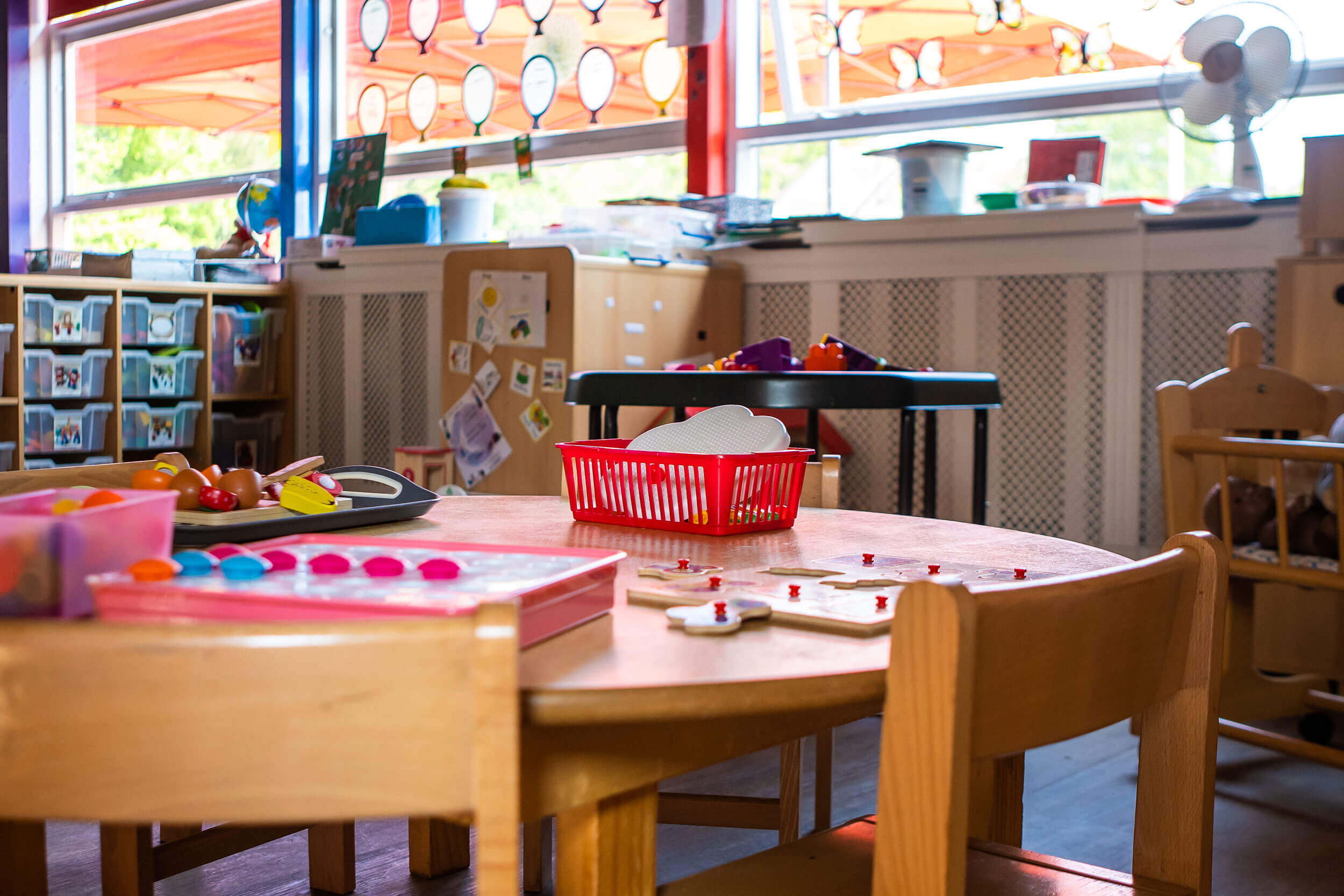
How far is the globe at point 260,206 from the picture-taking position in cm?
527

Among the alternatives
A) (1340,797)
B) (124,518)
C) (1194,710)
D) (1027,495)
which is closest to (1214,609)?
(1194,710)

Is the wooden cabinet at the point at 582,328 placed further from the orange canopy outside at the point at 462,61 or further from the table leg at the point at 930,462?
the table leg at the point at 930,462

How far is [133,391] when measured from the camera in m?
4.56

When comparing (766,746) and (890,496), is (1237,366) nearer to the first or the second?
(890,496)

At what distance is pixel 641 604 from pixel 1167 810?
0.43 m

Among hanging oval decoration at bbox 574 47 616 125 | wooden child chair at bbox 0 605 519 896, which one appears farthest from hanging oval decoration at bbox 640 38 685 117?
wooden child chair at bbox 0 605 519 896

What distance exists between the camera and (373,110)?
5.23 metres

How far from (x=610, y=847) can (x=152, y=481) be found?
22.3 inches

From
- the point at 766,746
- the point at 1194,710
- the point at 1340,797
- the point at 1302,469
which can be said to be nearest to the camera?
the point at 766,746

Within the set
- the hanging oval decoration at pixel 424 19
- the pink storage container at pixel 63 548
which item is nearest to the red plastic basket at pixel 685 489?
the pink storage container at pixel 63 548

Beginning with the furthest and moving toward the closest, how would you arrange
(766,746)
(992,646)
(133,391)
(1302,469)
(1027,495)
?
(133,391), (1027,495), (1302,469), (766,746), (992,646)

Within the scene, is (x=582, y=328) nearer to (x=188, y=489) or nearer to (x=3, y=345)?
(x=3, y=345)

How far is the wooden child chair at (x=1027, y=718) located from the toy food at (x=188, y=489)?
558mm

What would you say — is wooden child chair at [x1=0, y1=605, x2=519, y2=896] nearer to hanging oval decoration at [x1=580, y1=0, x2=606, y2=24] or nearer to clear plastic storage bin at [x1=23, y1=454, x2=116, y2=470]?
clear plastic storage bin at [x1=23, y1=454, x2=116, y2=470]
